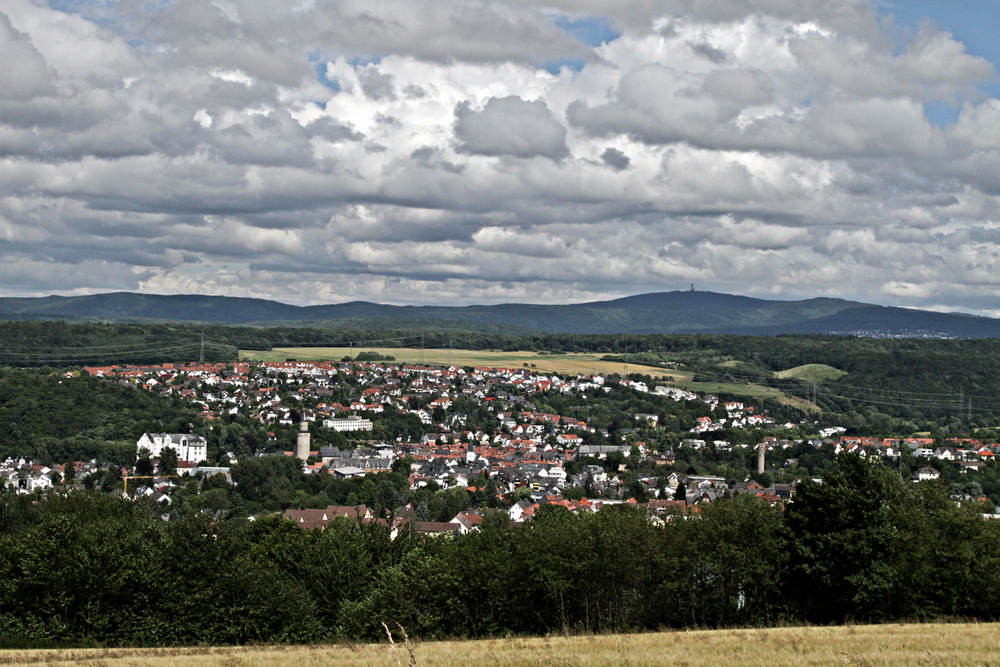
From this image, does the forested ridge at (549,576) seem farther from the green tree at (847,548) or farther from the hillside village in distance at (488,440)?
the hillside village in distance at (488,440)

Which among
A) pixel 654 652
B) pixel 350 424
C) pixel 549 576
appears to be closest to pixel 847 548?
pixel 549 576

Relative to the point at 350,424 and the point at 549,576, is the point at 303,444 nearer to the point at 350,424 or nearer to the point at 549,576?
the point at 350,424

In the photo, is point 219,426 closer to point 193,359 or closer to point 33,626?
point 193,359

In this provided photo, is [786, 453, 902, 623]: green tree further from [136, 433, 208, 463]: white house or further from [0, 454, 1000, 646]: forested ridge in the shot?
[136, 433, 208, 463]: white house

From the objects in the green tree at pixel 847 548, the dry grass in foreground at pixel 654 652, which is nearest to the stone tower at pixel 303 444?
the green tree at pixel 847 548

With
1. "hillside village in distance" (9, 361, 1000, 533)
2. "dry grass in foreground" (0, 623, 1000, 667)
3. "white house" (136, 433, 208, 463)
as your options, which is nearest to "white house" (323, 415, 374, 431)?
"hillside village in distance" (9, 361, 1000, 533)
